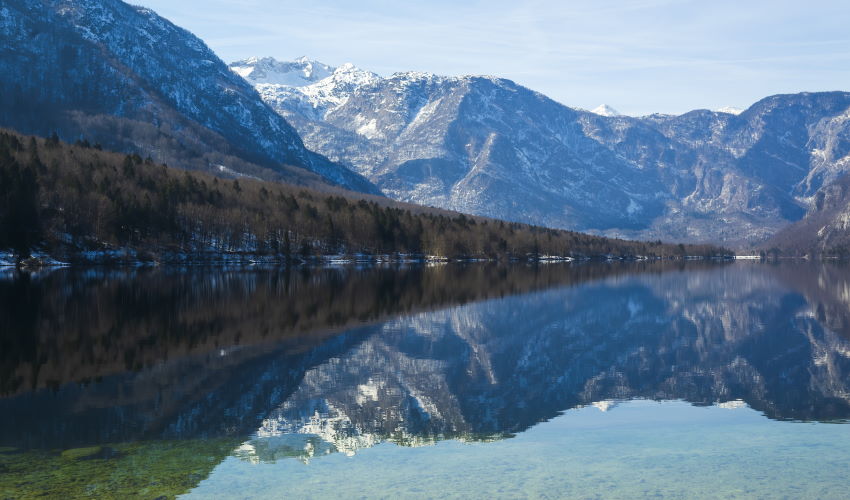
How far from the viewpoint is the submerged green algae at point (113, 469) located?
18188 millimetres

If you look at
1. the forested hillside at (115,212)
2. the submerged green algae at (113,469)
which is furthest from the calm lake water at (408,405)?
the forested hillside at (115,212)

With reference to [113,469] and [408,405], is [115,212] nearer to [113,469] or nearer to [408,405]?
[408,405]

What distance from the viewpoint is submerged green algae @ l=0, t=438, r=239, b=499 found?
59.7ft

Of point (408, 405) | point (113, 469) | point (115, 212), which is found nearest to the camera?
point (113, 469)

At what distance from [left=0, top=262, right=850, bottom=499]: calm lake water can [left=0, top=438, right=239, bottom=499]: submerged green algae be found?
0.27 feet

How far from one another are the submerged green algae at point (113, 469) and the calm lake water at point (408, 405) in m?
0.08

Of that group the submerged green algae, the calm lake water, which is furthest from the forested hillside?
the submerged green algae

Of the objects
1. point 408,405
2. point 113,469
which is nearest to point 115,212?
point 408,405

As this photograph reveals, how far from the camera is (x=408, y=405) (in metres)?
29.7

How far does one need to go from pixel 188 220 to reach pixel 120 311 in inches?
4900

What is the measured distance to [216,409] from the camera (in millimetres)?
27516

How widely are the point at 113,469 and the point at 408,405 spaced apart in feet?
41.8

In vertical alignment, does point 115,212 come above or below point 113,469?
above

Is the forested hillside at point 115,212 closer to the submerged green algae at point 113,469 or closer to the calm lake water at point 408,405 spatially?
the calm lake water at point 408,405
